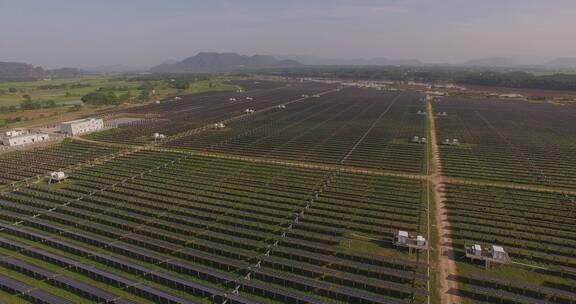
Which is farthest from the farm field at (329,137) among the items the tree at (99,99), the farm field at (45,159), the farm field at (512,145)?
the tree at (99,99)

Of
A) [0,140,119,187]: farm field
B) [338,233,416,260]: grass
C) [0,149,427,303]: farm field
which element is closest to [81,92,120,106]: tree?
[0,140,119,187]: farm field

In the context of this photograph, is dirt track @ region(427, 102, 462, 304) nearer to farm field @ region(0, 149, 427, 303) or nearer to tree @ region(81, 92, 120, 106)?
farm field @ region(0, 149, 427, 303)

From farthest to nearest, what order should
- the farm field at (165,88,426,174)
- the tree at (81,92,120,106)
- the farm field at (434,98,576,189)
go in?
the tree at (81,92,120,106), the farm field at (165,88,426,174), the farm field at (434,98,576,189)

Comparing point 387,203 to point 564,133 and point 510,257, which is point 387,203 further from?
point 564,133

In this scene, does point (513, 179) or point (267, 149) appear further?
point (267, 149)

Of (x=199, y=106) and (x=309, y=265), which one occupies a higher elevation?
(x=199, y=106)

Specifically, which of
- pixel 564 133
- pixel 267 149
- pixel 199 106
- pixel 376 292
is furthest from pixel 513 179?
pixel 199 106

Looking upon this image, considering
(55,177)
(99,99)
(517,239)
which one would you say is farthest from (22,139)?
(517,239)
